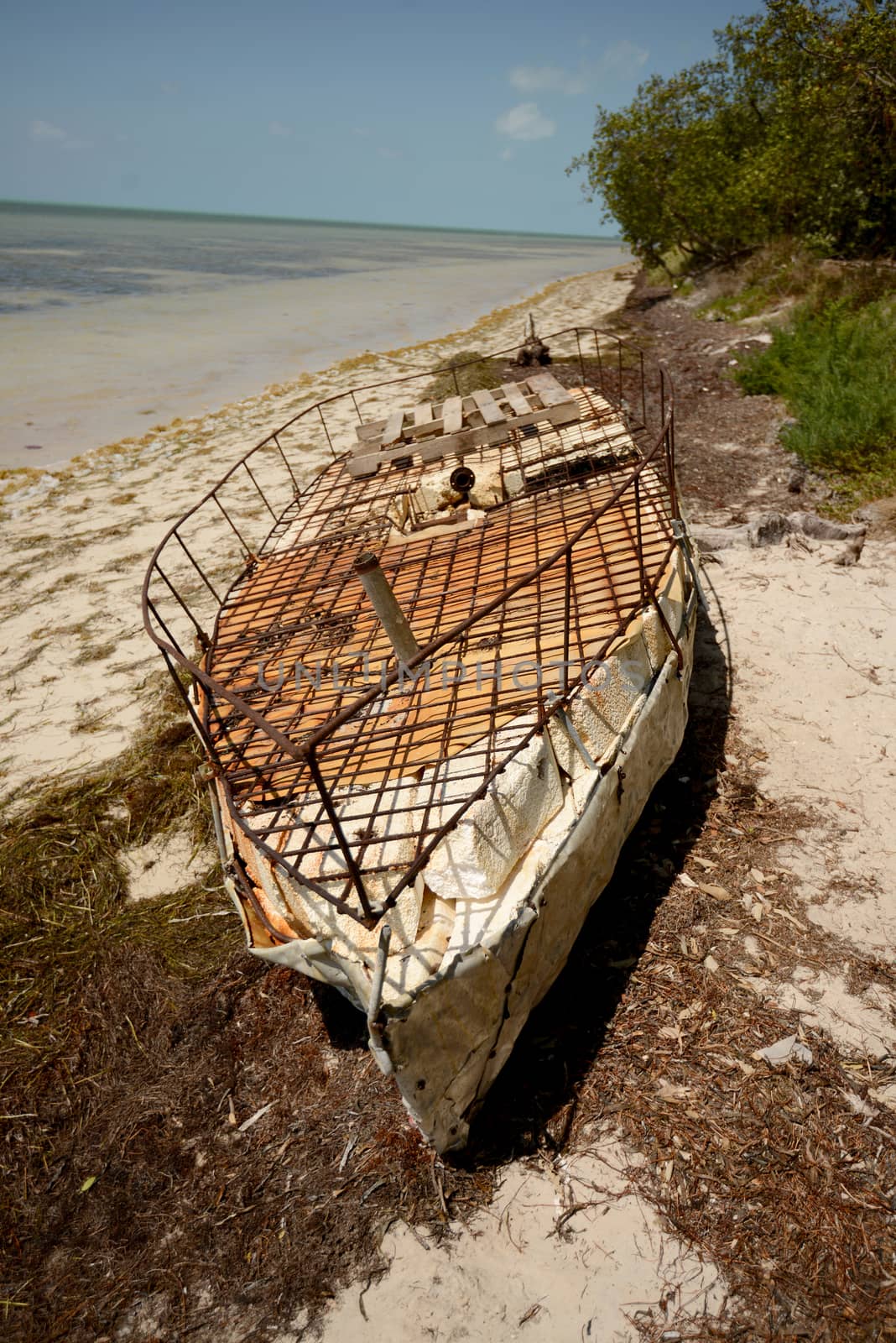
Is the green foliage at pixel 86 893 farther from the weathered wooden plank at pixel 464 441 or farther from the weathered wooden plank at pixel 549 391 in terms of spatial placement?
the weathered wooden plank at pixel 549 391

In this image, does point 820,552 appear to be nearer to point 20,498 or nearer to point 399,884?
point 399,884

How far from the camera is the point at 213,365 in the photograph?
77.5ft

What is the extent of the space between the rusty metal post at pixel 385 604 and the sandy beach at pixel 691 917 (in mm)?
2486

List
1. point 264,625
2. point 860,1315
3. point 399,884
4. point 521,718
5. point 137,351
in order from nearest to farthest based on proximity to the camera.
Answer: point 860,1315, point 399,884, point 521,718, point 264,625, point 137,351

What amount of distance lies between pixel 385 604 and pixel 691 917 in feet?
9.49

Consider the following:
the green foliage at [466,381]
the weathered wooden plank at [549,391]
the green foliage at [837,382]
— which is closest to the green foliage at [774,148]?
the green foliage at [837,382]

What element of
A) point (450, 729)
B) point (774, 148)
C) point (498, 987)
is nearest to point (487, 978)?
point (498, 987)

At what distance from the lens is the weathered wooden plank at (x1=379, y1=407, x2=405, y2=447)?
26.1ft

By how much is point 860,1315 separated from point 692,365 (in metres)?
18.2

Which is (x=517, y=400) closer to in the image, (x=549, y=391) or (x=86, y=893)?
(x=549, y=391)

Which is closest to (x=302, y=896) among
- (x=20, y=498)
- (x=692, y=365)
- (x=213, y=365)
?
(x=20, y=498)

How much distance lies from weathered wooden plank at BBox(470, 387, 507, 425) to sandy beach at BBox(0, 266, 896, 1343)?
3186mm

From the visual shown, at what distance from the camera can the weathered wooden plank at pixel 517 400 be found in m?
7.89

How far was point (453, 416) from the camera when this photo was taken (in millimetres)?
7902
